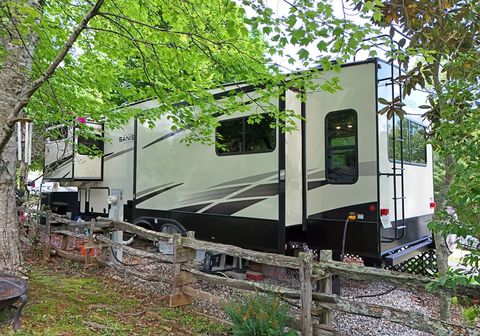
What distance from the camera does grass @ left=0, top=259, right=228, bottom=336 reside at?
384 centimetres

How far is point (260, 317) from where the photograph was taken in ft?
11.0

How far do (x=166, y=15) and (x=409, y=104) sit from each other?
394 centimetres

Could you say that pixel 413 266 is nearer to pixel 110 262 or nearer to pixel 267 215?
pixel 267 215

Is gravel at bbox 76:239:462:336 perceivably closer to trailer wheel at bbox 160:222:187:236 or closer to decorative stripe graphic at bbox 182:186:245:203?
trailer wheel at bbox 160:222:187:236

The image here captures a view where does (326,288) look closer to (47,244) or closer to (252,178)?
(252,178)

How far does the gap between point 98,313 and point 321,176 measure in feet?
11.0

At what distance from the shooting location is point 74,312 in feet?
14.0

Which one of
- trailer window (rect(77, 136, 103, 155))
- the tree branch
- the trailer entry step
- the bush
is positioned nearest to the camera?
the tree branch

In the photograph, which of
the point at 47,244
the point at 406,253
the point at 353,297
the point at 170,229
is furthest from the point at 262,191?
the point at 47,244

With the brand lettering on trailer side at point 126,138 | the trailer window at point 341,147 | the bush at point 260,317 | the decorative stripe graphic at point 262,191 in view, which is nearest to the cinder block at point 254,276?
the decorative stripe graphic at point 262,191

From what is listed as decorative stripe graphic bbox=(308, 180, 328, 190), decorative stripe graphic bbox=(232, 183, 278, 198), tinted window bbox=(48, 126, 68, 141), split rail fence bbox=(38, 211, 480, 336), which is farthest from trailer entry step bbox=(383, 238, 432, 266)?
tinted window bbox=(48, 126, 68, 141)

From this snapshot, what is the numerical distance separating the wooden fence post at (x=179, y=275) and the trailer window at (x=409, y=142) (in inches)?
120

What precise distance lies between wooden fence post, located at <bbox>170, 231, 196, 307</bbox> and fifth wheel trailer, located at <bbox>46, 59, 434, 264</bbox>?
1122 mm

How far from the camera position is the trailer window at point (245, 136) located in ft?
18.1
